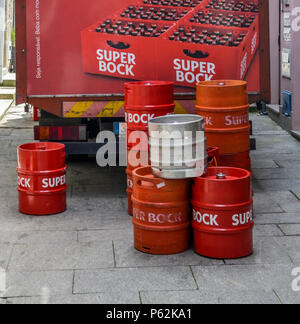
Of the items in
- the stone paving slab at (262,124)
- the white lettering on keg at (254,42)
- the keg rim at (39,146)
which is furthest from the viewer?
the stone paving slab at (262,124)

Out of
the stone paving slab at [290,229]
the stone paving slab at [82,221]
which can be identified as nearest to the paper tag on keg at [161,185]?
the stone paving slab at [82,221]

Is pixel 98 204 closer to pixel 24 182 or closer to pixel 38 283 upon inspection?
pixel 24 182

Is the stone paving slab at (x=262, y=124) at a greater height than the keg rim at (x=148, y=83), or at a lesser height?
lesser

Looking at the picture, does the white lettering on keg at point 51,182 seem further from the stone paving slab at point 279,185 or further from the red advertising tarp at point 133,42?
the stone paving slab at point 279,185

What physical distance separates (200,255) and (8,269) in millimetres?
1659

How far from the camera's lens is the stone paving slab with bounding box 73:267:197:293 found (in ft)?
18.6

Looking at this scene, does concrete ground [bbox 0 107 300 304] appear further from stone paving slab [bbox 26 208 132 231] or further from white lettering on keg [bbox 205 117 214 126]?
white lettering on keg [bbox 205 117 214 126]

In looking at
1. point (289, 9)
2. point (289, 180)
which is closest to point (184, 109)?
point (289, 180)

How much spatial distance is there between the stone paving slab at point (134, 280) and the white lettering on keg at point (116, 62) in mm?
3053

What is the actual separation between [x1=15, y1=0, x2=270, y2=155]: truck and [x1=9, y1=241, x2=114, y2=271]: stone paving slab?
203 cm

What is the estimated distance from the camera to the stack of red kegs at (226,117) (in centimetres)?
766

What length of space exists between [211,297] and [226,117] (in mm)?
2704

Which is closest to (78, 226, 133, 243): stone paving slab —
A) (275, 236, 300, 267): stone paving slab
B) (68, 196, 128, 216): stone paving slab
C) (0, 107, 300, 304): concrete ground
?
(0, 107, 300, 304): concrete ground

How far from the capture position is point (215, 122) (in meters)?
7.73
